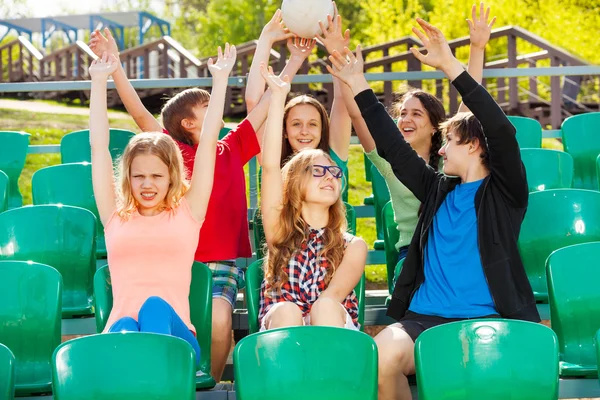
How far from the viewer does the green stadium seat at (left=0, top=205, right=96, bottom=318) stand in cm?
473

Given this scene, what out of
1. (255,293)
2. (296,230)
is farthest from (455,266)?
(255,293)

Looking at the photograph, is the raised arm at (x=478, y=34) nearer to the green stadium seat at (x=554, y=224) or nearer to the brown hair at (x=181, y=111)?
the green stadium seat at (x=554, y=224)

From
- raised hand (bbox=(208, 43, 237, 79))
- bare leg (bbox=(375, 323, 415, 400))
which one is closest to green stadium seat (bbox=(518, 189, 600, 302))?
bare leg (bbox=(375, 323, 415, 400))

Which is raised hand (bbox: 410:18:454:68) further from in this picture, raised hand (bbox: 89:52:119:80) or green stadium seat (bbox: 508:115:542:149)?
green stadium seat (bbox: 508:115:542:149)

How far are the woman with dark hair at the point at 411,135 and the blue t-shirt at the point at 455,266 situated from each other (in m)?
0.57

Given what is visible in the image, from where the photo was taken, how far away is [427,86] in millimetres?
14867

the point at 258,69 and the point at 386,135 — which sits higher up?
the point at 258,69

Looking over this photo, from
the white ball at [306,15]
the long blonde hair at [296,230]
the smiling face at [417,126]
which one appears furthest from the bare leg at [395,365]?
the white ball at [306,15]

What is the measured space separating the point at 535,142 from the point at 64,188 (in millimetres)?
2835

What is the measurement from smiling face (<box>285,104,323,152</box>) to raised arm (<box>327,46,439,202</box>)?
0.67 metres

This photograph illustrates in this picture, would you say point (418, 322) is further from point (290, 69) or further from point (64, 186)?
point (64, 186)

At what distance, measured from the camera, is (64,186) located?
5.50m

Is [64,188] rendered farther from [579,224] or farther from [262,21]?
[262,21]

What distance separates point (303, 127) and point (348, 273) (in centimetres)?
101
